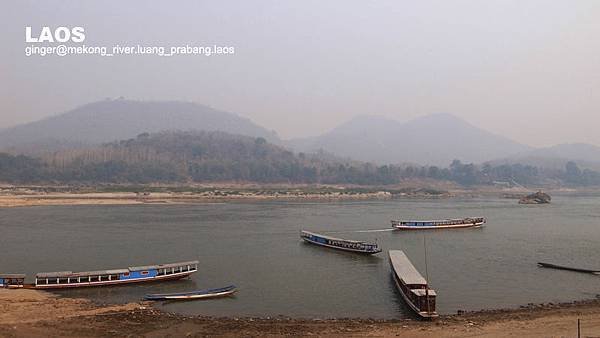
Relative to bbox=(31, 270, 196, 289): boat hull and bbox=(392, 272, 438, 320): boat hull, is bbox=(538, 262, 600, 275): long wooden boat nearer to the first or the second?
bbox=(392, 272, 438, 320): boat hull

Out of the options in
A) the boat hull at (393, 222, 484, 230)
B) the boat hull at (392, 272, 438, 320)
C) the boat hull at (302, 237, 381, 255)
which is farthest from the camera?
the boat hull at (393, 222, 484, 230)

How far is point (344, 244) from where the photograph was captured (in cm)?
4603

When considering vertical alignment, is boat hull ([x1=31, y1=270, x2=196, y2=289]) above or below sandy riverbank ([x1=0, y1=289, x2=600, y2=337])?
above

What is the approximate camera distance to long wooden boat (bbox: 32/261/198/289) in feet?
98.2

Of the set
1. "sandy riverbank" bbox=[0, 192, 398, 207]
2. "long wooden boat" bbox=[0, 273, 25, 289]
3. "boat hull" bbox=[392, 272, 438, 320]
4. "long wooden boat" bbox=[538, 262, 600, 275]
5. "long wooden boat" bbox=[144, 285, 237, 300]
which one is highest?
"sandy riverbank" bbox=[0, 192, 398, 207]

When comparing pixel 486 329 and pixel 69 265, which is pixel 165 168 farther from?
pixel 486 329

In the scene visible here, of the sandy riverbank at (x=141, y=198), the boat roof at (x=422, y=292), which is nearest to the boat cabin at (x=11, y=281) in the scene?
the boat roof at (x=422, y=292)

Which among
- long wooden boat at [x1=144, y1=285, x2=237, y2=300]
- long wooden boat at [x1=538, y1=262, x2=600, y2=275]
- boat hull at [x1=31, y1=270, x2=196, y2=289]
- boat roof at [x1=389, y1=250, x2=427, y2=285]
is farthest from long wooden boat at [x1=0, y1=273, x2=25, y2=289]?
long wooden boat at [x1=538, y1=262, x2=600, y2=275]

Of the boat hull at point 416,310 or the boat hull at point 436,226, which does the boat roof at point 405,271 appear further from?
the boat hull at point 436,226

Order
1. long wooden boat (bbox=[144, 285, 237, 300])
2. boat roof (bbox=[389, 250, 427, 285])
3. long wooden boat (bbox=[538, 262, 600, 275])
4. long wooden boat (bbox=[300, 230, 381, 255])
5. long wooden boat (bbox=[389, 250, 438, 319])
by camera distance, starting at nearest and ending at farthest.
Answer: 1. long wooden boat (bbox=[389, 250, 438, 319])
2. long wooden boat (bbox=[144, 285, 237, 300])
3. boat roof (bbox=[389, 250, 427, 285])
4. long wooden boat (bbox=[538, 262, 600, 275])
5. long wooden boat (bbox=[300, 230, 381, 255])

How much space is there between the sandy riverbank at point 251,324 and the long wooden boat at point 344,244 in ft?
59.1

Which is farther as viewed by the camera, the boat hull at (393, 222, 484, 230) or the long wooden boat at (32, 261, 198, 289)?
the boat hull at (393, 222, 484, 230)

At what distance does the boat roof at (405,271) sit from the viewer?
91.9 feet

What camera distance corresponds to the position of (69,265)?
125 ft
